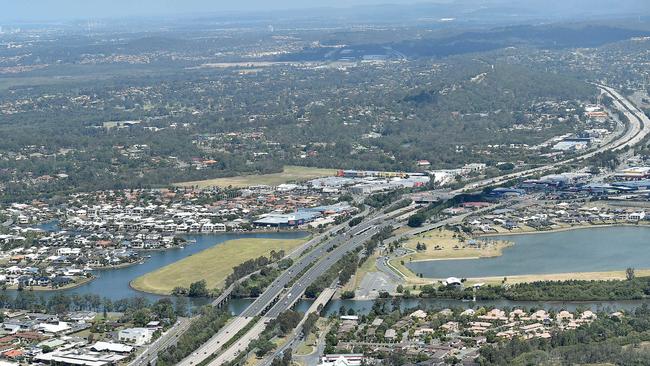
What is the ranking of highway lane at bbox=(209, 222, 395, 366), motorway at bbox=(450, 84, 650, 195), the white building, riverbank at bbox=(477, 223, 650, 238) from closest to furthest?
highway lane at bbox=(209, 222, 395, 366), the white building, riverbank at bbox=(477, 223, 650, 238), motorway at bbox=(450, 84, 650, 195)

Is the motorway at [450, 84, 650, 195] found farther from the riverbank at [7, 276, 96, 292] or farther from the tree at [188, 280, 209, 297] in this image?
the tree at [188, 280, 209, 297]

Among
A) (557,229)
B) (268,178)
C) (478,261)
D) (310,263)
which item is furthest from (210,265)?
(268,178)

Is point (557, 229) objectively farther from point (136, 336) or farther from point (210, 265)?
point (136, 336)

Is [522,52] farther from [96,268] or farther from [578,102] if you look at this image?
[96,268]

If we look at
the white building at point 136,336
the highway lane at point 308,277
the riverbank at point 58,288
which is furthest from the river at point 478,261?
the white building at point 136,336

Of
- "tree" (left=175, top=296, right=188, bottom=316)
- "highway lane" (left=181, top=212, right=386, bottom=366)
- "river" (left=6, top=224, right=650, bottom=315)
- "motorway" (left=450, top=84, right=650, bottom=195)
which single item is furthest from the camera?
"motorway" (left=450, top=84, right=650, bottom=195)

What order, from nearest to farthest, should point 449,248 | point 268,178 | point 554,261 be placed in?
point 554,261 → point 449,248 → point 268,178

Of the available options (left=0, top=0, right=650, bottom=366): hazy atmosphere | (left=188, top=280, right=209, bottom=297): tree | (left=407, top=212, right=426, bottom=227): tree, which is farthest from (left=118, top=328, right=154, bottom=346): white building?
(left=407, top=212, right=426, bottom=227): tree
